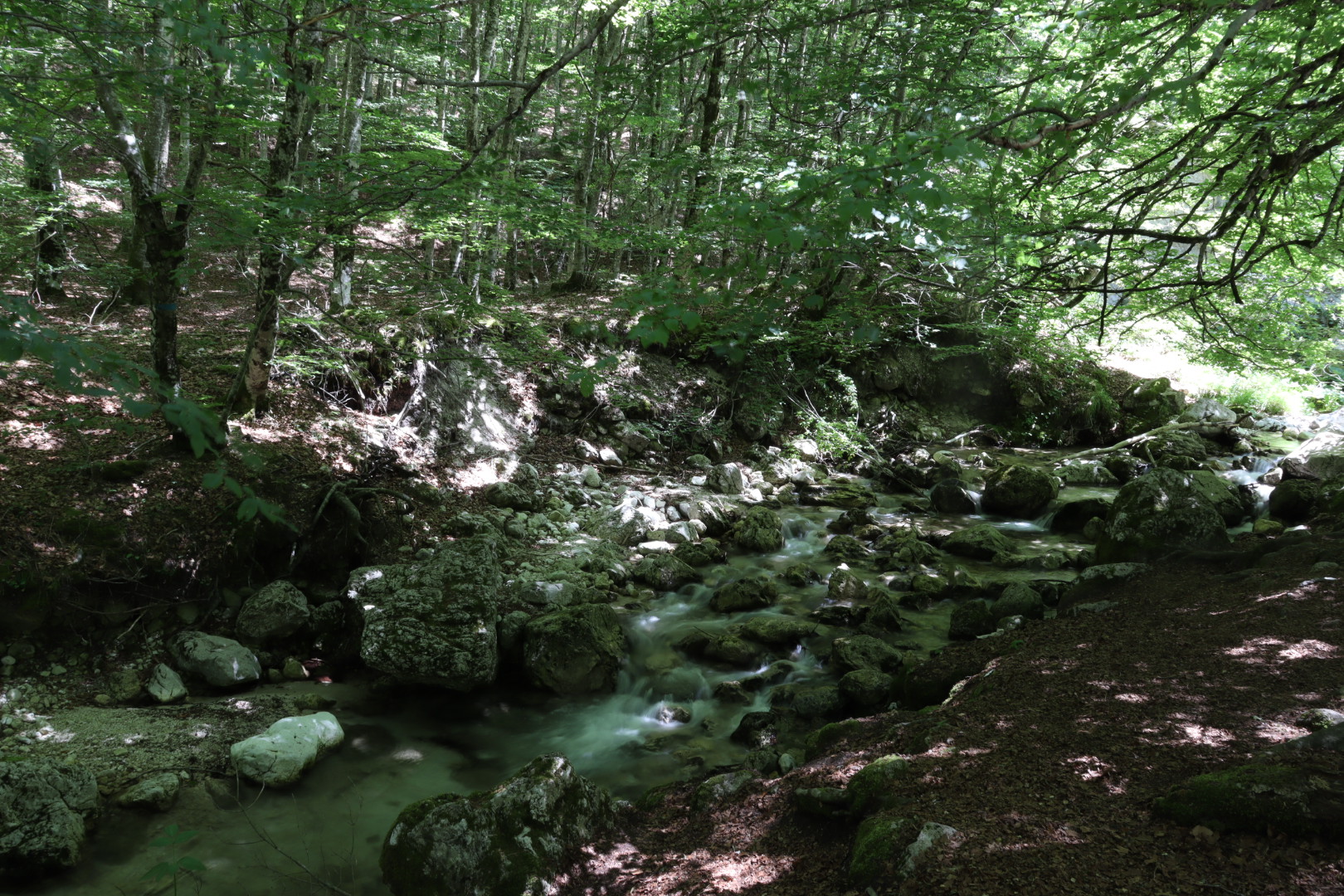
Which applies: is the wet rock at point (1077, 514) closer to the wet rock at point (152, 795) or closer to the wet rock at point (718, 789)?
the wet rock at point (718, 789)

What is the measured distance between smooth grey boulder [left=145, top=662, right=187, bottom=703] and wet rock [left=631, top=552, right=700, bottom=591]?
452 centimetres

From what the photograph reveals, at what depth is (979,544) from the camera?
9.22 m

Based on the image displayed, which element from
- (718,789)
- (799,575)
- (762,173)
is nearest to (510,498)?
(799,575)

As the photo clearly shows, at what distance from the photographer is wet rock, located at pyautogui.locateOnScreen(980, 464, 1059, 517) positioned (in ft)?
36.4

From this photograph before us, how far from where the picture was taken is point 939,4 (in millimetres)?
4605

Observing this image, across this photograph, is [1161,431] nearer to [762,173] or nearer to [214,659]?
[762,173]

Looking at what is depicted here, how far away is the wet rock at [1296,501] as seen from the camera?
8.95 m

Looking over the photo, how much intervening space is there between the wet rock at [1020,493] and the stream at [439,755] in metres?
2.99

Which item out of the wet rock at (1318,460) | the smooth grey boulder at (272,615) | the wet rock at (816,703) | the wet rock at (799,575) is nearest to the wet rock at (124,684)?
the smooth grey boulder at (272,615)

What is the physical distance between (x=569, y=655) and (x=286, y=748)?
7.66ft

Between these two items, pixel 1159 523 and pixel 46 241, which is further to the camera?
pixel 46 241

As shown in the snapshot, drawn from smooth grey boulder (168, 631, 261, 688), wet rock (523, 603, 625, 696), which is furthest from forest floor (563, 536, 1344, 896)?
smooth grey boulder (168, 631, 261, 688)

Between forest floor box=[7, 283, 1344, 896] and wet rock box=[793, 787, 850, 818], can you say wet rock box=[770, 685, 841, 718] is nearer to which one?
forest floor box=[7, 283, 1344, 896]

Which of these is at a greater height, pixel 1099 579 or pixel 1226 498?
pixel 1226 498
